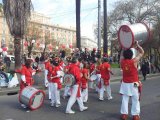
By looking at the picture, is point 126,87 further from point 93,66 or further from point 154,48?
point 154,48

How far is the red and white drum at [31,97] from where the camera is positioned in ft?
39.1

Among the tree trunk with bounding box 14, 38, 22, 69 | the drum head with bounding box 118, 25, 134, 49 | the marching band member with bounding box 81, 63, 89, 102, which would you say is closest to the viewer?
the drum head with bounding box 118, 25, 134, 49

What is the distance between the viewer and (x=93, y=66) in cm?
1688

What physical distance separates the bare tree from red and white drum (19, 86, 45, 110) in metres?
12.4

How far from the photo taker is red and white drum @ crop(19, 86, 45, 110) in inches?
470

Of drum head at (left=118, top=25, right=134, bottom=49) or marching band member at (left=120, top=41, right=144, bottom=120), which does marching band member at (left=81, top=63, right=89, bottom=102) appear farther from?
marching band member at (left=120, top=41, right=144, bottom=120)

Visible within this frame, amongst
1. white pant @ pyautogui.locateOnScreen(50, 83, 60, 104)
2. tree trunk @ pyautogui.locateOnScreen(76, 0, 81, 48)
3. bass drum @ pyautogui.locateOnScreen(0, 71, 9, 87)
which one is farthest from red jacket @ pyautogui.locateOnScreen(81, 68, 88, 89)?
tree trunk @ pyautogui.locateOnScreen(76, 0, 81, 48)

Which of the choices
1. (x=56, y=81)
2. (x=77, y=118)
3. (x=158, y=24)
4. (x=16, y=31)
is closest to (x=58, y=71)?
(x=56, y=81)

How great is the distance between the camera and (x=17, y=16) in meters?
24.1

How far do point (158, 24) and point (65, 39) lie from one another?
101 meters

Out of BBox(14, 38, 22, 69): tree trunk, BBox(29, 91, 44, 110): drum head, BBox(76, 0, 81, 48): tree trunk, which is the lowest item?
BBox(29, 91, 44, 110): drum head

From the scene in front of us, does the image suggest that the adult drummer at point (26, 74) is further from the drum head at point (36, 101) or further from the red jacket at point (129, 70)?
the red jacket at point (129, 70)

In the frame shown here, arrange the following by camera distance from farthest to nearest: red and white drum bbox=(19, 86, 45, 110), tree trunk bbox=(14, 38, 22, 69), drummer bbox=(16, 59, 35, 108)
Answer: tree trunk bbox=(14, 38, 22, 69) < drummer bbox=(16, 59, 35, 108) < red and white drum bbox=(19, 86, 45, 110)

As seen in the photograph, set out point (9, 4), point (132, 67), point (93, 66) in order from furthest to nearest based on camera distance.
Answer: point (9, 4)
point (93, 66)
point (132, 67)
